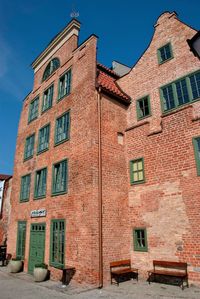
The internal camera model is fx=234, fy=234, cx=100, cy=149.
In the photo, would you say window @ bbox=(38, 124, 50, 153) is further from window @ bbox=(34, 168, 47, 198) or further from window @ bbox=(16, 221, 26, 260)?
window @ bbox=(16, 221, 26, 260)

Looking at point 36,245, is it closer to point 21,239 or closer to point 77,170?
point 21,239

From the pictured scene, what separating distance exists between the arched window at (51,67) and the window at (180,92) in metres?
8.74

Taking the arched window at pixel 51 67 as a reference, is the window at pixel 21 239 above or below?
below

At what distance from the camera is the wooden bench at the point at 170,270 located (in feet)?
28.7

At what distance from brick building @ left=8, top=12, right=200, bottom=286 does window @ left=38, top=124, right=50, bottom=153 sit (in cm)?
12

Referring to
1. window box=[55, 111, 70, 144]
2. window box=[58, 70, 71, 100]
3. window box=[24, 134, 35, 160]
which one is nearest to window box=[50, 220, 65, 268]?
window box=[55, 111, 70, 144]

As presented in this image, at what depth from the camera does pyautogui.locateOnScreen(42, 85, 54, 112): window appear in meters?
16.1

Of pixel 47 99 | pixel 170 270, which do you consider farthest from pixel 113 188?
pixel 47 99

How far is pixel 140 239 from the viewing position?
10891 millimetres

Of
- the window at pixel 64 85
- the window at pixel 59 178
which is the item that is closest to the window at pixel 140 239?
the window at pixel 59 178

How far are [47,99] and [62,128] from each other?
4.02m

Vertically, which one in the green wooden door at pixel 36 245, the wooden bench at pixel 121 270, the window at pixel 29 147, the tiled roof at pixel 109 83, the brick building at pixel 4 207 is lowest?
the wooden bench at pixel 121 270

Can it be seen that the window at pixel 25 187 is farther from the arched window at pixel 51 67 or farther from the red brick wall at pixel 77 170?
the arched window at pixel 51 67

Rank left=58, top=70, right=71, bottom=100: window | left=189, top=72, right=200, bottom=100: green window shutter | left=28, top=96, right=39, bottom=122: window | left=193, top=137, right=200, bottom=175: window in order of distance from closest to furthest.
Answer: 1. left=193, top=137, right=200, bottom=175: window
2. left=189, top=72, right=200, bottom=100: green window shutter
3. left=58, top=70, right=71, bottom=100: window
4. left=28, top=96, right=39, bottom=122: window
